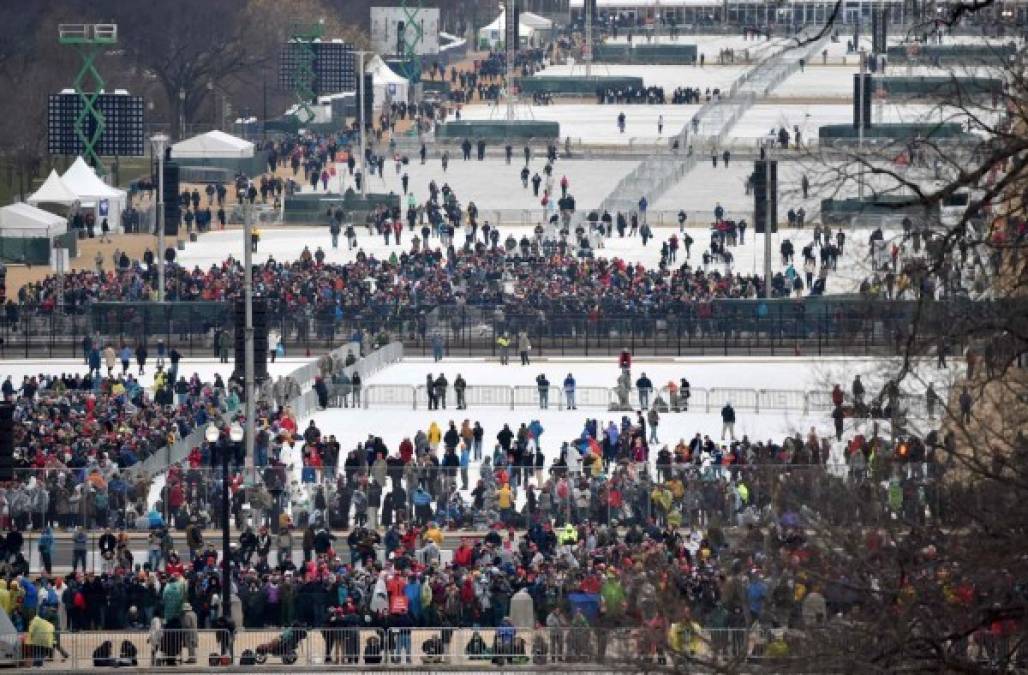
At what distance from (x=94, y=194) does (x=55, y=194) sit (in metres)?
1.87

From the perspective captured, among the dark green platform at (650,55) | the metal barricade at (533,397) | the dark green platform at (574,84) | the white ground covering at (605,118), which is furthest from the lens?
the dark green platform at (650,55)

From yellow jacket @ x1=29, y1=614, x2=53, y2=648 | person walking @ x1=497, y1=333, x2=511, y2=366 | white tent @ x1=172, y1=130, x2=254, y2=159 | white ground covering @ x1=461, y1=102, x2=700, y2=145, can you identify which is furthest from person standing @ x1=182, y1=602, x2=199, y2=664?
white ground covering @ x1=461, y1=102, x2=700, y2=145

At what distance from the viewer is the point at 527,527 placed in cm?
4053

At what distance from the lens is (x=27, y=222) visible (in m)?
74.5

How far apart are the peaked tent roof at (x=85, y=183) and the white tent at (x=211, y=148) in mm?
10525

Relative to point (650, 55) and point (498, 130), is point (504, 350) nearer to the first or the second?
point (498, 130)

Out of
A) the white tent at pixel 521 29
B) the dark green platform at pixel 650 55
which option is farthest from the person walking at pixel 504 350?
the white tent at pixel 521 29

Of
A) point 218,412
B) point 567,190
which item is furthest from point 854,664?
point 567,190

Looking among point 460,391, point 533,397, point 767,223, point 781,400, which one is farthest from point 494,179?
point 781,400

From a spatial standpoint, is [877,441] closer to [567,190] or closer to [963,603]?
[963,603]

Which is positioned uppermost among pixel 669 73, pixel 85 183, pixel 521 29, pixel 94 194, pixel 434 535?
pixel 521 29

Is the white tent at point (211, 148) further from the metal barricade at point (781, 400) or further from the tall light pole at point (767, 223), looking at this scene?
the metal barricade at point (781, 400)

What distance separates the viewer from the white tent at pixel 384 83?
119250 mm

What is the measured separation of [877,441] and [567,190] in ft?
249
